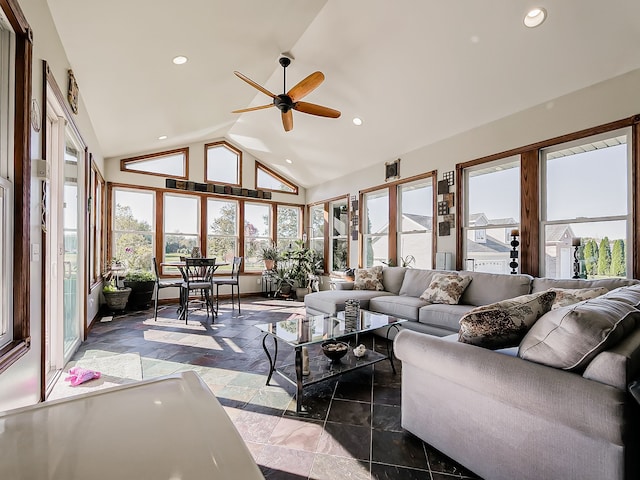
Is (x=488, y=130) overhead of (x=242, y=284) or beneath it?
overhead

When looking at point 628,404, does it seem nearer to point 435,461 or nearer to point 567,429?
point 567,429

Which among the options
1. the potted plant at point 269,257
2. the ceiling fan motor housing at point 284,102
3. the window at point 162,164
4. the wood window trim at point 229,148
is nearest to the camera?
the ceiling fan motor housing at point 284,102

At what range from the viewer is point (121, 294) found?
5.02 metres

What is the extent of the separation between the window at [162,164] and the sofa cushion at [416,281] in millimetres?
4723

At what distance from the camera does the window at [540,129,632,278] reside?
313 cm

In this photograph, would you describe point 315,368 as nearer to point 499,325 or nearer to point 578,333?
point 499,325

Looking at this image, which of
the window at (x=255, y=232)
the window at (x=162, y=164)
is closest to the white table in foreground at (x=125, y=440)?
the window at (x=162, y=164)

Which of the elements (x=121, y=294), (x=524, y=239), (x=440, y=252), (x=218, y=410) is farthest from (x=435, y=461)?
(x=121, y=294)

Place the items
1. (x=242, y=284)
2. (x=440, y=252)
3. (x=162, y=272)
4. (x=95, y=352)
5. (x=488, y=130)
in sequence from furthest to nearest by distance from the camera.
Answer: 1. (x=242, y=284)
2. (x=162, y=272)
3. (x=440, y=252)
4. (x=488, y=130)
5. (x=95, y=352)

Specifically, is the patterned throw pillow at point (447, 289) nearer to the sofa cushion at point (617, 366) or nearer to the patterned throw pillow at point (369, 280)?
the patterned throw pillow at point (369, 280)

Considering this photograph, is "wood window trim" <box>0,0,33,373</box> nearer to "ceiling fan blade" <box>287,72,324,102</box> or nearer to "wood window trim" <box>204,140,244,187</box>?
"ceiling fan blade" <box>287,72,324,102</box>

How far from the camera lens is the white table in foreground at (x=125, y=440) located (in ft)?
1.72

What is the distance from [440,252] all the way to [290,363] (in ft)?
9.02

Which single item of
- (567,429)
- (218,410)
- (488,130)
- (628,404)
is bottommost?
(567,429)
